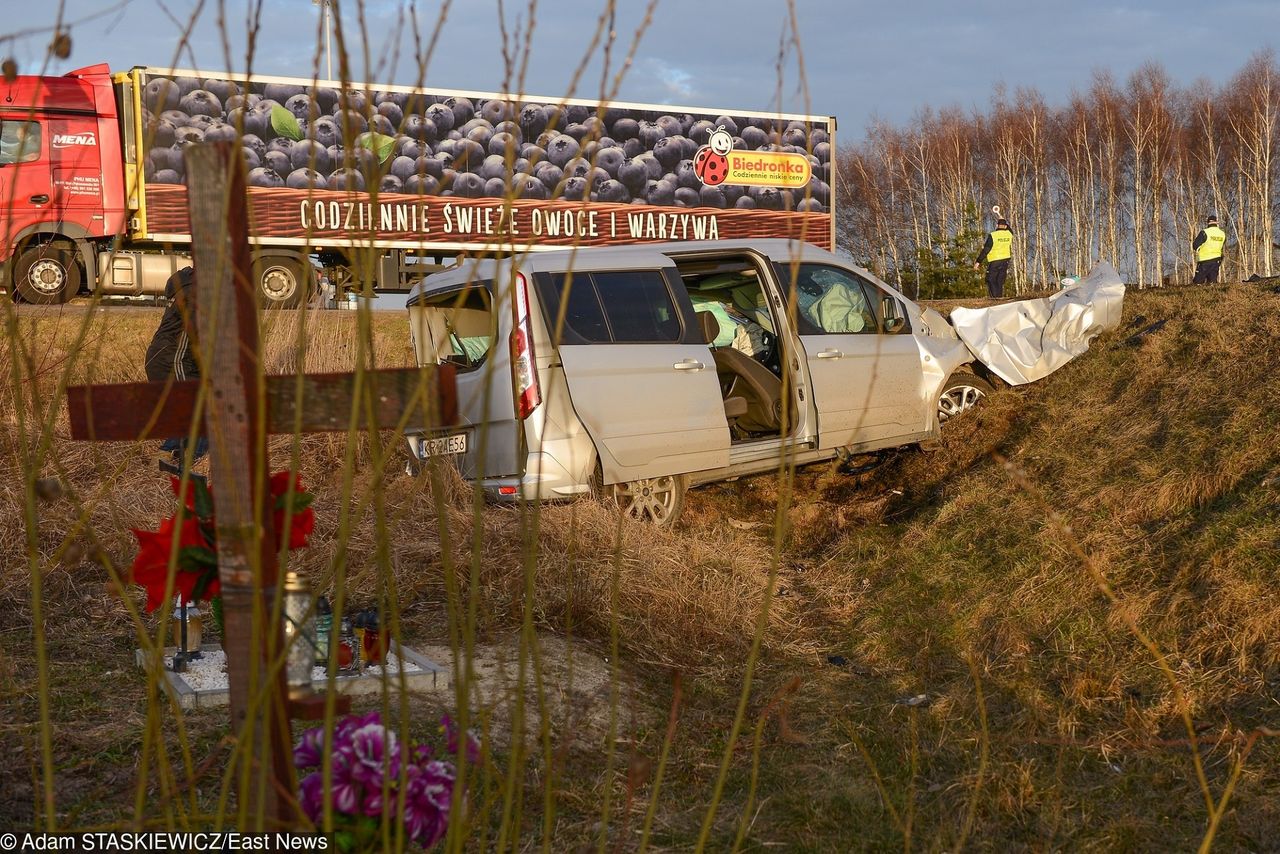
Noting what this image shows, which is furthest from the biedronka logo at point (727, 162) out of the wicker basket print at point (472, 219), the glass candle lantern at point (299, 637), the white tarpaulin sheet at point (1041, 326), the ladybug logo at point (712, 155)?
the glass candle lantern at point (299, 637)

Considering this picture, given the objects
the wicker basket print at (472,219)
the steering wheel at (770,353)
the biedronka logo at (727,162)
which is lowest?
the steering wheel at (770,353)

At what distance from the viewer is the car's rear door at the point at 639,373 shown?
686cm

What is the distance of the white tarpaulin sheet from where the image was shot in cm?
908

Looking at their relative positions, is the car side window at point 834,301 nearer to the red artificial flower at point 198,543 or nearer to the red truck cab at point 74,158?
the red artificial flower at point 198,543

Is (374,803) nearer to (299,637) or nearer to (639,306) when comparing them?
(299,637)

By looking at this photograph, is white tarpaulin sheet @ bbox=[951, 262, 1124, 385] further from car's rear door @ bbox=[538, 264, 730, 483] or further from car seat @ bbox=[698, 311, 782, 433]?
car's rear door @ bbox=[538, 264, 730, 483]

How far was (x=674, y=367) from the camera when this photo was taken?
283 inches

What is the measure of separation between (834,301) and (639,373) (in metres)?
1.96

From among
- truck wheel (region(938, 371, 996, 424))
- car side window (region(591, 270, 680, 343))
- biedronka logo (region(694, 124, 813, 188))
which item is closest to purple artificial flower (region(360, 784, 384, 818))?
car side window (region(591, 270, 680, 343))

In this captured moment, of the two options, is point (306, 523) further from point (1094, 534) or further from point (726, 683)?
point (1094, 534)

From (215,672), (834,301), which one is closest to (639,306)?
(834,301)

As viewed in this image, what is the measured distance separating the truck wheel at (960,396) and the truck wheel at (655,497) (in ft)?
8.74

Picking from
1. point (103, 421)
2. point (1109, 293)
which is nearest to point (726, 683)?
point (103, 421)

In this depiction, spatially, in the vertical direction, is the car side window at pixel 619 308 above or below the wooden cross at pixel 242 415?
above
